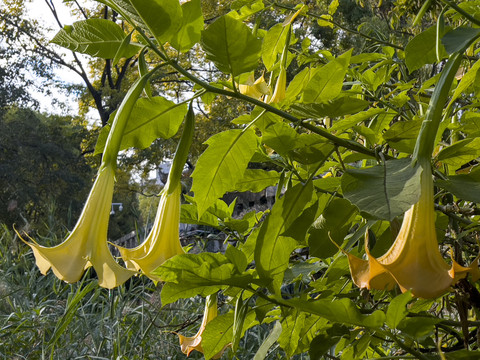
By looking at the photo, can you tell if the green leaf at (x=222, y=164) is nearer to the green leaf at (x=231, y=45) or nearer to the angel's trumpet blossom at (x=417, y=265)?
the green leaf at (x=231, y=45)

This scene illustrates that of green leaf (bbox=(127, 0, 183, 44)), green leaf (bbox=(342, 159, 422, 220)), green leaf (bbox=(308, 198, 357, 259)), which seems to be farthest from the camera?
green leaf (bbox=(308, 198, 357, 259))

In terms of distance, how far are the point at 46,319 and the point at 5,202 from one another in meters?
9.68

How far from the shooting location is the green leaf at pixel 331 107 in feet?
1.45

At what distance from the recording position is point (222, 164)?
45 cm

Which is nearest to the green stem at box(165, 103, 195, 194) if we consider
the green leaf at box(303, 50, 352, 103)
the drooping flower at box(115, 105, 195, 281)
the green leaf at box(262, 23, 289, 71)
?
the drooping flower at box(115, 105, 195, 281)

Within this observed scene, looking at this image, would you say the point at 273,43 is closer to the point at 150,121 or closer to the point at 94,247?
the point at 150,121

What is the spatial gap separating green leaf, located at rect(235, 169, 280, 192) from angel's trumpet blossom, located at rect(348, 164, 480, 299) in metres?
0.29

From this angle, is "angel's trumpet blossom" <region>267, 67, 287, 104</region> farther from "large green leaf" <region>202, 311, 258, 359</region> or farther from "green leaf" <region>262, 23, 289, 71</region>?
"large green leaf" <region>202, 311, 258, 359</region>

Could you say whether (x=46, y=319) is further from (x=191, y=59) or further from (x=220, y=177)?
(x=191, y=59)

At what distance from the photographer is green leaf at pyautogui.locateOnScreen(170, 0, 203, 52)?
15.9 inches

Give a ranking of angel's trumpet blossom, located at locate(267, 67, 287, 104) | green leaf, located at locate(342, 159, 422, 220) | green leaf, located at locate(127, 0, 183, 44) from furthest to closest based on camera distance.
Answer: angel's trumpet blossom, located at locate(267, 67, 287, 104), green leaf, located at locate(127, 0, 183, 44), green leaf, located at locate(342, 159, 422, 220)

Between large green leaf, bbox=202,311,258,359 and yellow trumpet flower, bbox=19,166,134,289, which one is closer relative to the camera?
yellow trumpet flower, bbox=19,166,134,289

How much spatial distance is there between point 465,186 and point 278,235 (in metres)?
0.15

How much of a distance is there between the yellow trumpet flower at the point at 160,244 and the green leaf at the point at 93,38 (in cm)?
12
